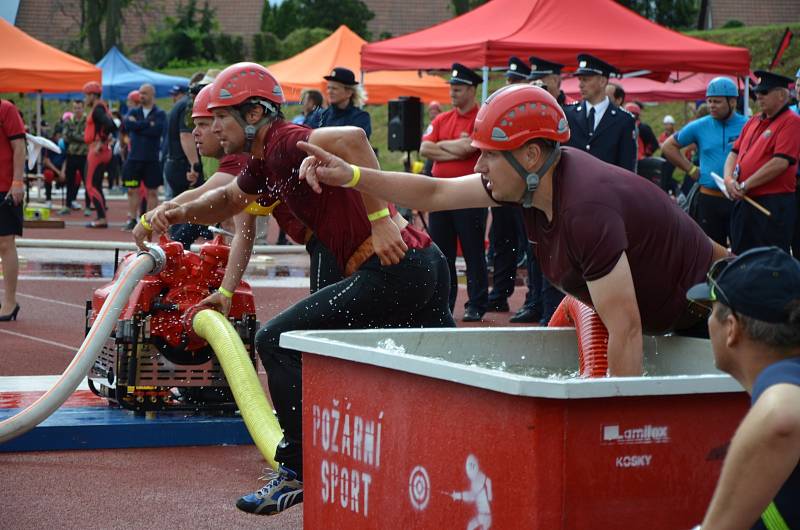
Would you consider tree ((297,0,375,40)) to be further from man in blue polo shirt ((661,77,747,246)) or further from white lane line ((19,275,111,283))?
man in blue polo shirt ((661,77,747,246))

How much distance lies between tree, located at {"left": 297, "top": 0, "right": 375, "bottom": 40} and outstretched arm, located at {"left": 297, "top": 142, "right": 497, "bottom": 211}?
56.4 metres

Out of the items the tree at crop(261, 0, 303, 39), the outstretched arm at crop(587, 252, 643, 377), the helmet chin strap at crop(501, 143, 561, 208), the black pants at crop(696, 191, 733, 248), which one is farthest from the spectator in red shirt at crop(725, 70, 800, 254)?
the tree at crop(261, 0, 303, 39)

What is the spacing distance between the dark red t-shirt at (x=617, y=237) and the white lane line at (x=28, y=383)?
4.10m

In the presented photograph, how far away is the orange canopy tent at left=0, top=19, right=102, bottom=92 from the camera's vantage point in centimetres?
2194

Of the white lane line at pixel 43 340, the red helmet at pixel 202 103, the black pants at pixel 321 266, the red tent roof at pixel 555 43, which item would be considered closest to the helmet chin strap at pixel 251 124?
the red helmet at pixel 202 103

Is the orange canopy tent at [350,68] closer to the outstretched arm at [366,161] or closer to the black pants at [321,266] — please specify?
the black pants at [321,266]

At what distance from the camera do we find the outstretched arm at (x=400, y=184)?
4441 millimetres

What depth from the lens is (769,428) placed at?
2402mm

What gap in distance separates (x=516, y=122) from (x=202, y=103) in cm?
239

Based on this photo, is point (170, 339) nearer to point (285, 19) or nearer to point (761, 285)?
point (761, 285)

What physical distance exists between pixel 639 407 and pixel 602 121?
285 inches

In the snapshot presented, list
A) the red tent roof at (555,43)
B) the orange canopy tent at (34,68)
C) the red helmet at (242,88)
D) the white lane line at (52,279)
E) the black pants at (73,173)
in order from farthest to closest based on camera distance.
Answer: the black pants at (73,173)
the orange canopy tent at (34,68)
the red tent roof at (555,43)
the white lane line at (52,279)
the red helmet at (242,88)

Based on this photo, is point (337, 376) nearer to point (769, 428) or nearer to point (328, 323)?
→ point (328, 323)

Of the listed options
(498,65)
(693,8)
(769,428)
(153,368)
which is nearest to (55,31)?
(693,8)
